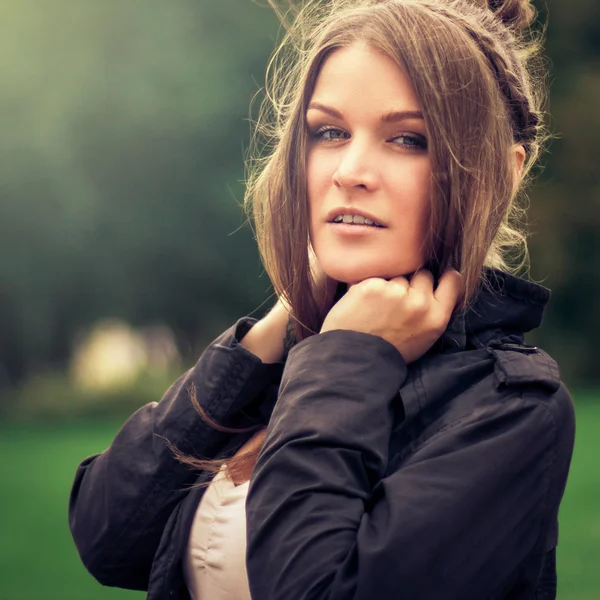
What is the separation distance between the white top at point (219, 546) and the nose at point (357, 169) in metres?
0.60

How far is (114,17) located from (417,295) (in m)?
6.56

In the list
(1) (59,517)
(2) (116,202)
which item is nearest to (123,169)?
(2) (116,202)

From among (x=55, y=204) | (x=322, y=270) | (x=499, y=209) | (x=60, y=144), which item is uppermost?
(x=499, y=209)

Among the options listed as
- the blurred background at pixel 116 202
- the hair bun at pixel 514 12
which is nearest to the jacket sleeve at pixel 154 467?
the hair bun at pixel 514 12

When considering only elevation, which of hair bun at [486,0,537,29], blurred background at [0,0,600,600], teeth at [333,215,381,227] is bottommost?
blurred background at [0,0,600,600]

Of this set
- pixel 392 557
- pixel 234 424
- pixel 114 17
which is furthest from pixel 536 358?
pixel 114 17

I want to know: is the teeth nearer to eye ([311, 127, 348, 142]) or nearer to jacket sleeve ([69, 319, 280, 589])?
eye ([311, 127, 348, 142])

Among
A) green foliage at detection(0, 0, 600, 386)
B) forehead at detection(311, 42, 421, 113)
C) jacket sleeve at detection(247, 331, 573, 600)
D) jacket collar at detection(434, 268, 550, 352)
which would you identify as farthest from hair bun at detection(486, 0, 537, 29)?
green foliage at detection(0, 0, 600, 386)

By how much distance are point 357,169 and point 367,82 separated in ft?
0.50

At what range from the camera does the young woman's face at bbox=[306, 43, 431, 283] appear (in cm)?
151

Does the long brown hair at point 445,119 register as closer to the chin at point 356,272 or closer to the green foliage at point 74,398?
the chin at point 356,272

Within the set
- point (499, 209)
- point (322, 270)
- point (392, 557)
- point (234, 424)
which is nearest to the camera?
point (392, 557)

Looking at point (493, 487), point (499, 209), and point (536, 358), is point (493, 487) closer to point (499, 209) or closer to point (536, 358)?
point (536, 358)

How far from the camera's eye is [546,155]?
8047mm
